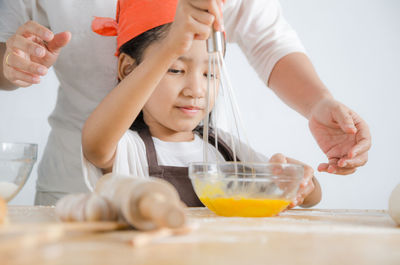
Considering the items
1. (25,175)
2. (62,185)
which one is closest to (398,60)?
(62,185)

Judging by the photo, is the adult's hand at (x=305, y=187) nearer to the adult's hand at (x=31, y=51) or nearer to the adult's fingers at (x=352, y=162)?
the adult's fingers at (x=352, y=162)

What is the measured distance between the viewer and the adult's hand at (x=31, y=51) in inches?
Answer: 27.4

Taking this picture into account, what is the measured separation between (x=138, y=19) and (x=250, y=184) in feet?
1.57

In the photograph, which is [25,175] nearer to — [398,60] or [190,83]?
[190,83]

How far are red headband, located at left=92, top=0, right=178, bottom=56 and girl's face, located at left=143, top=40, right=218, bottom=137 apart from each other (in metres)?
0.07

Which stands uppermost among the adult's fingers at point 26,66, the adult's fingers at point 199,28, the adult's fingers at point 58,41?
the adult's fingers at point 199,28

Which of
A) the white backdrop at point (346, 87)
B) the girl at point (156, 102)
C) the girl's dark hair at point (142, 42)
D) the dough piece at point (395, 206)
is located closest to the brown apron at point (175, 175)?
the girl at point (156, 102)

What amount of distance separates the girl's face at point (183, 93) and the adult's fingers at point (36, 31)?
255 millimetres

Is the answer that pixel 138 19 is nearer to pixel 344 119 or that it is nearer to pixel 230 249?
pixel 344 119

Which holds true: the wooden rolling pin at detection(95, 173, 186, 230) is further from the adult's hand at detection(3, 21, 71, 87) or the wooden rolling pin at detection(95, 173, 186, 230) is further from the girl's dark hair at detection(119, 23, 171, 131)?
the girl's dark hair at detection(119, 23, 171, 131)

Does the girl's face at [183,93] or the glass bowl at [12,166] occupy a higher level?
the girl's face at [183,93]

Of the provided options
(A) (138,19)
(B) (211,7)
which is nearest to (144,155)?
(A) (138,19)

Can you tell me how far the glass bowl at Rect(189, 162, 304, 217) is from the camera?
0.54 m

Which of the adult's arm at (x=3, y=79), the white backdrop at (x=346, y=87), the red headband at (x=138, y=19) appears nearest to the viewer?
the red headband at (x=138, y=19)
